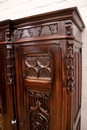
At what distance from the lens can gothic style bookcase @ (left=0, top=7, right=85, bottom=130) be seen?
78 centimetres

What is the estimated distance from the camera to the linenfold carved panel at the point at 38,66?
85 centimetres

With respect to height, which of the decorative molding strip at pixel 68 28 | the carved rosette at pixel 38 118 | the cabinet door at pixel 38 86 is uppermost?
the decorative molding strip at pixel 68 28

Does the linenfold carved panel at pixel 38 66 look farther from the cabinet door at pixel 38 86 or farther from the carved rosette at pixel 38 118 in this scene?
the carved rosette at pixel 38 118

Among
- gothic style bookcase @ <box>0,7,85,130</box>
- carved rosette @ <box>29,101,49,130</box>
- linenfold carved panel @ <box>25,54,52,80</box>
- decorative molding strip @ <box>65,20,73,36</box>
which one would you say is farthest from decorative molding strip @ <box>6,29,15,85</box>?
decorative molding strip @ <box>65,20,73,36</box>

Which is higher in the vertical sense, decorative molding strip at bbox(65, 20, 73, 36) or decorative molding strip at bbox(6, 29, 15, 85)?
decorative molding strip at bbox(65, 20, 73, 36)

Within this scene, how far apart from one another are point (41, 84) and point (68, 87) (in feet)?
0.72

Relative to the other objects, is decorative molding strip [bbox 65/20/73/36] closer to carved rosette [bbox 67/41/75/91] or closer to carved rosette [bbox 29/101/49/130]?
carved rosette [bbox 67/41/75/91]

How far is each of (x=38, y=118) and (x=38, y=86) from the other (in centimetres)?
30

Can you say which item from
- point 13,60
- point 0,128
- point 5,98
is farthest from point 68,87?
point 0,128

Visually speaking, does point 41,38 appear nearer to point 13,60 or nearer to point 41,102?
point 13,60

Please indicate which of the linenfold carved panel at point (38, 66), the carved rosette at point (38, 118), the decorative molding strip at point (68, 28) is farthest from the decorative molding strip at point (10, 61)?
the decorative molding strip at point (68, 28)

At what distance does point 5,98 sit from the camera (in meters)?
1.08

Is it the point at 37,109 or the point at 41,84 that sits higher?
the point at 41,84

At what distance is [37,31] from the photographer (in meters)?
0.86
